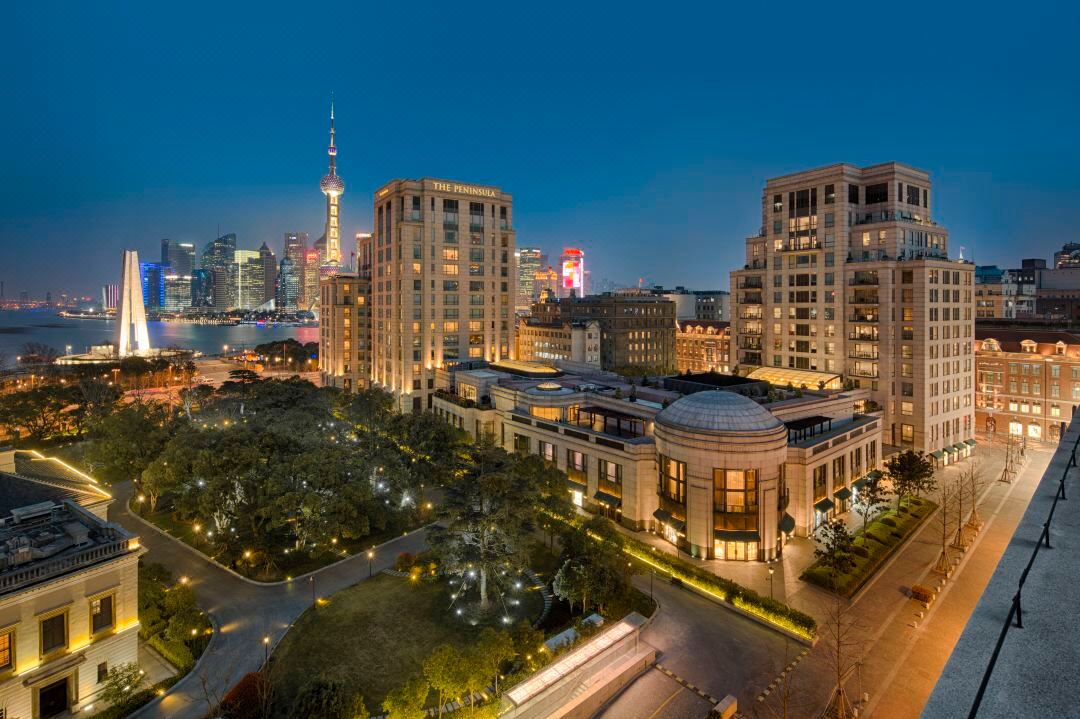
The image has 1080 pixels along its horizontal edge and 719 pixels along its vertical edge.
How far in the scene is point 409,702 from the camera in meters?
26.6

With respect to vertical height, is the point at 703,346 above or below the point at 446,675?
above

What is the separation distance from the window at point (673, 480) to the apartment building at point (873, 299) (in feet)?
134

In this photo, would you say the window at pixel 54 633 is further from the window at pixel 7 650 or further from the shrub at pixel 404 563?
A: the shrub at pixel 404 563

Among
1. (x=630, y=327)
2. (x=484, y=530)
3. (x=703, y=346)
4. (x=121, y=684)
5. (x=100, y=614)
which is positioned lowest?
(x=121, y=684)

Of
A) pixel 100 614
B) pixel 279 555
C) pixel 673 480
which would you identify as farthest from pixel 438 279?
pixel 100 614

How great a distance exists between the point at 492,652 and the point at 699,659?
1338cm

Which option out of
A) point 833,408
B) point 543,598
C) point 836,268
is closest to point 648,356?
point 836,268

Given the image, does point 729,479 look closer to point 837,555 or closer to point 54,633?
point 837,555

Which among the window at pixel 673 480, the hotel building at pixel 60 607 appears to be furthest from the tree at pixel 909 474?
the hotel building at pixel 60 607

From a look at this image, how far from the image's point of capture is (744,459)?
149 ft

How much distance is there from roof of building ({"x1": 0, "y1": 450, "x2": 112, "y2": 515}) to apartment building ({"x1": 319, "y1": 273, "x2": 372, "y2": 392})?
3064 inches

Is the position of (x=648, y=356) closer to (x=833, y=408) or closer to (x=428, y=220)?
(x=428, y=220)

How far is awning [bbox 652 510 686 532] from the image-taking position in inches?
1881

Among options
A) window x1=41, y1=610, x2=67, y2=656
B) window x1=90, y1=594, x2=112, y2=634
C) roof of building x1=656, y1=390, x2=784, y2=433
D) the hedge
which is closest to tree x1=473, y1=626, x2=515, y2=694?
the hedge
